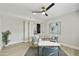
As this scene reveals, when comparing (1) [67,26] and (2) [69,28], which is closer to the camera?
(1) [67,26]

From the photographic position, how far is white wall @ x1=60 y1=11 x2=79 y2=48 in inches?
98.5

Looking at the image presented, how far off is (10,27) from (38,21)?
29.7 inches

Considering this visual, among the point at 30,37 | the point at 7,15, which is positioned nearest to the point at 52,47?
the point at 30,37

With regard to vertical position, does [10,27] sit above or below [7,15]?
below

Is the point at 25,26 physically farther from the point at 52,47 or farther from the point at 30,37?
the point at 52,47

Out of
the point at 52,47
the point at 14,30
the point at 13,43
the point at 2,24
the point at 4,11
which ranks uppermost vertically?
the point at 4,11

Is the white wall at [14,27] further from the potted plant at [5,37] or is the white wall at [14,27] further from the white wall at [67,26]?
the white wall at [67,26]

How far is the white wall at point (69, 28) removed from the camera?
8.21ft

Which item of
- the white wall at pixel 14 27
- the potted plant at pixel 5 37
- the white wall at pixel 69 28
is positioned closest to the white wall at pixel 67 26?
the white wall at pixel 69 28

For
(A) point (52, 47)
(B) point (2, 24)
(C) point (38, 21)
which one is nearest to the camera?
(C) point (38, 21)

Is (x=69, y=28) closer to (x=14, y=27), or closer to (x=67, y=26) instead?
(x=67, y=26)

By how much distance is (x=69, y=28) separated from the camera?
2.87m

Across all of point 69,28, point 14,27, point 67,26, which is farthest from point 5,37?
point 69,28

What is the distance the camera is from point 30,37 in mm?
2598
